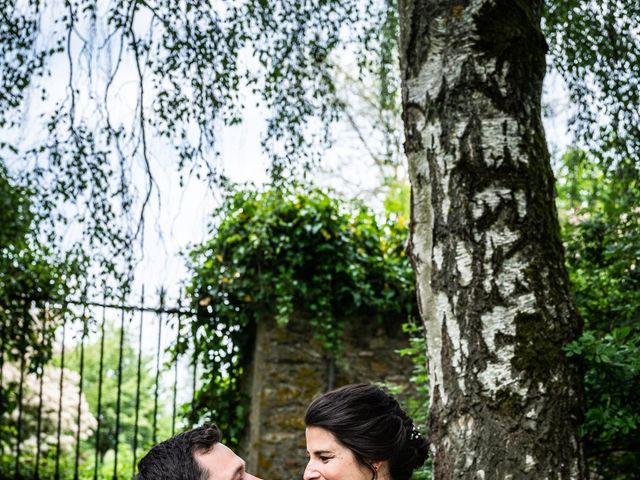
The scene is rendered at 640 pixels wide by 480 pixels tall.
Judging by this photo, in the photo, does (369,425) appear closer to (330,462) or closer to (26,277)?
(330,462)

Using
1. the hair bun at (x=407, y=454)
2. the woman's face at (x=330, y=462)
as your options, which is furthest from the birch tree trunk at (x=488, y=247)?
the woman's face at (x=330, y=462)

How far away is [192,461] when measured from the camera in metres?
2.05

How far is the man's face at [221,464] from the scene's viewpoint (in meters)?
2.06

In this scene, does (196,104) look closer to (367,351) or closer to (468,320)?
(367,351)

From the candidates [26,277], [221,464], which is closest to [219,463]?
[221,464]

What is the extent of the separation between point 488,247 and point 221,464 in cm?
147

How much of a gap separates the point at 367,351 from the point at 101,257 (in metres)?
2.51

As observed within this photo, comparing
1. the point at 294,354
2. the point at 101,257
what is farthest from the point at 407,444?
the point at 294,354

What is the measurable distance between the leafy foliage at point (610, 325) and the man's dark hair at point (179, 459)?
1.55 metres

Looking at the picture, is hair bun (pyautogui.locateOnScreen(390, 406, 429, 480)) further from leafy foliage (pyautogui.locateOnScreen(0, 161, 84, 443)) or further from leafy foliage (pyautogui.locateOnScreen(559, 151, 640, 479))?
leafy foliage (pyautogui.locateOnScreen(0, 161, 84, 443))

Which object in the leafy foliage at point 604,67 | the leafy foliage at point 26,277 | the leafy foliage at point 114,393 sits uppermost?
the leafy foliage at point 604,67

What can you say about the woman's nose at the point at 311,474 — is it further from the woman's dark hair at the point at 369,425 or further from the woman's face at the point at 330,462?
the woman's dark hair at the point at 369,425

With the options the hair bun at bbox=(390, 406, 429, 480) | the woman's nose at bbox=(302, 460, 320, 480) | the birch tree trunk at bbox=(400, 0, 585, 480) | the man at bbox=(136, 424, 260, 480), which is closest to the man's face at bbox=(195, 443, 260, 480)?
the man at bbox=(136, 424, 260, 480)

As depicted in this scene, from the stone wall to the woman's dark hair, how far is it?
367cm
